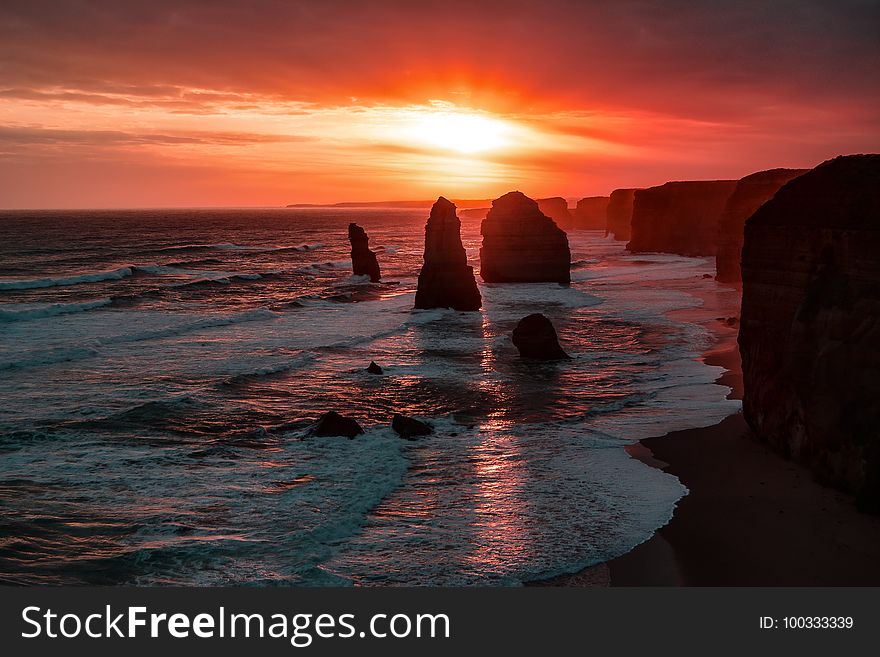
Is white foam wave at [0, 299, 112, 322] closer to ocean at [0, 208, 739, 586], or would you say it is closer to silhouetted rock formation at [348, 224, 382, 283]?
ocean at [0, 208, 739, 586]

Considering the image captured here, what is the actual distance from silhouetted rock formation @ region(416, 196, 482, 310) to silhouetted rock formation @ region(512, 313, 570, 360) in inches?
580

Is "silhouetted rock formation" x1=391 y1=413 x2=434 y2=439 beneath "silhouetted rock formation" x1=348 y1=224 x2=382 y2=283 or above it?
beneath

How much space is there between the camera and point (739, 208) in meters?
60.1

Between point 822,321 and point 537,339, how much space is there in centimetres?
1673

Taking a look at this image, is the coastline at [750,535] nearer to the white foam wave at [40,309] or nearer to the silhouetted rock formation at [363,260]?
the white foam wave at [40,309]

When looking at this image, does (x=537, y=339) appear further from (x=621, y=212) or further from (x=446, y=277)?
(x=621, y=212)

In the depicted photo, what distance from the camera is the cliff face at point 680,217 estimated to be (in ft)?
304

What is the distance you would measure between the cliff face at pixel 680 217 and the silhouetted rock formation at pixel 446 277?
178ft

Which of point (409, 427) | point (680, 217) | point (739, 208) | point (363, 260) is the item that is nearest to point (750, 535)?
point (409, 427)

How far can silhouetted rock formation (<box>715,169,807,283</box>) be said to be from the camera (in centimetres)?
5747

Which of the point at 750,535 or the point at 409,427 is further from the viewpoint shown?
the point at 409,427

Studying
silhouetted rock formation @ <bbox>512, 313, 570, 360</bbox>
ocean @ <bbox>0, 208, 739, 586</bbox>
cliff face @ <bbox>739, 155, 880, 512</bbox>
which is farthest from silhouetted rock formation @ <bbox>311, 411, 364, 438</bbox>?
silhouetted rock formation @ <bbox>512, 313, 570, 360</bbox>

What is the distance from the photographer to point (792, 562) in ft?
42.6

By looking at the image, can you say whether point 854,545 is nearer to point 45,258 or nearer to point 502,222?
point 502,222
